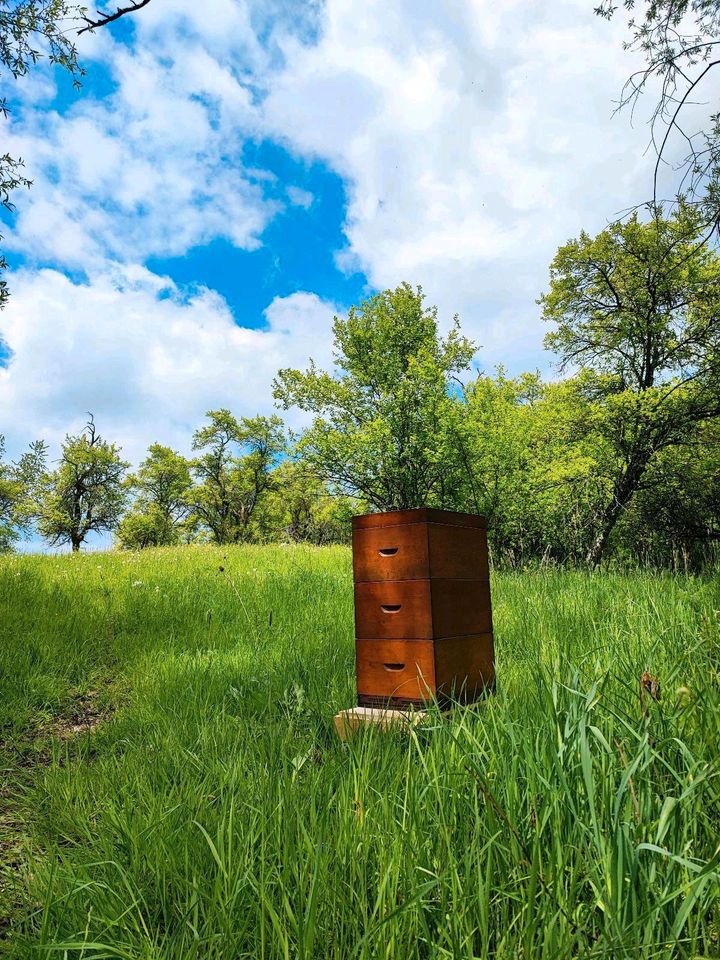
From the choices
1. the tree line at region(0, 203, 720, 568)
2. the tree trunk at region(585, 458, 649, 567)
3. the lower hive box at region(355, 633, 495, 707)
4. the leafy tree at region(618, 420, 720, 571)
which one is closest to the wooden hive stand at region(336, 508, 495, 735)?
the lower hive box at region(355, 633, 495, 707)

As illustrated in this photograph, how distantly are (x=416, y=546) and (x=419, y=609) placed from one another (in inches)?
13.0

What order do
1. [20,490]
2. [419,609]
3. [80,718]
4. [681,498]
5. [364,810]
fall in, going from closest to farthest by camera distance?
[364,810]
[419,609]
[80,718]
[681,498]
[20,490]

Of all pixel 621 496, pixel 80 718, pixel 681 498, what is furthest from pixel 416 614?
pixel 681 498

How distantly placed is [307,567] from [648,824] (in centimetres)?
831

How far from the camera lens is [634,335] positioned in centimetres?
1360

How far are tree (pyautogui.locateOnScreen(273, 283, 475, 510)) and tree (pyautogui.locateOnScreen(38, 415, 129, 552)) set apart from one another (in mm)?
28555

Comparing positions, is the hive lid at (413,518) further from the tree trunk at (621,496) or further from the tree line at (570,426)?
the tree trunk at (621,496)

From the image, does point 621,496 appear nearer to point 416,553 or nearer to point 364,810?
point 416,553

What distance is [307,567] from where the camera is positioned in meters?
9.53

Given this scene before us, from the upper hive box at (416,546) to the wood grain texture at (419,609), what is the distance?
0.17 ft

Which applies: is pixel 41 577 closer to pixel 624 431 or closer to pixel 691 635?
pixel 691 635

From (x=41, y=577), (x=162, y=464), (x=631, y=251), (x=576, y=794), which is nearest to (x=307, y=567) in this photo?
(x=41, y=577)

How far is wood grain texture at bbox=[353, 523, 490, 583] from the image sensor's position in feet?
10.0

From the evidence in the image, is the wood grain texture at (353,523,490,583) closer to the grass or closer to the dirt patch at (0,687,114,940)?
the grass
